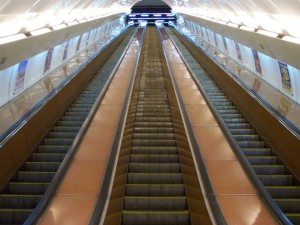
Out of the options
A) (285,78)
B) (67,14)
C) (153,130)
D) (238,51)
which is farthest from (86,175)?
(238,51)

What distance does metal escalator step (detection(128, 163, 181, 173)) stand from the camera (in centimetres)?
679

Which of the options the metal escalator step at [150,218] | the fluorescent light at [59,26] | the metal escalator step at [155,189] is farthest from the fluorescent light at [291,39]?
the fluorescent light at [59,26]

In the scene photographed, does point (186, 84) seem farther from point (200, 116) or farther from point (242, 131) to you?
point (242, 131)

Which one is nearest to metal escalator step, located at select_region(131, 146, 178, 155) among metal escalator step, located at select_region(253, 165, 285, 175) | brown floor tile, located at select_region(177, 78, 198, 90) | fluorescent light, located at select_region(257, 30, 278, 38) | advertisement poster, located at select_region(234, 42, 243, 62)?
metal escalator step, located at select_region(253, 165, 285, 175)

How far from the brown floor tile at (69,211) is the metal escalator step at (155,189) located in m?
0.64

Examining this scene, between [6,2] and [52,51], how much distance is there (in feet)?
28.7

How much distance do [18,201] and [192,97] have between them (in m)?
6.97

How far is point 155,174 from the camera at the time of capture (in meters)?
6.48

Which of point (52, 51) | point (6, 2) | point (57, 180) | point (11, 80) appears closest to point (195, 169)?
point (57, 180)

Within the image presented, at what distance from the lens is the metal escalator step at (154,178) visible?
6418 millimetres

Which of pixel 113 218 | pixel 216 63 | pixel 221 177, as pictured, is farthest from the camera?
pixel 216 63

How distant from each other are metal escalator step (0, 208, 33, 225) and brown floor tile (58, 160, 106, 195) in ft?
2.29

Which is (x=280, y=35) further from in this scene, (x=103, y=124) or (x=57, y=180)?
(x=57, y=180)

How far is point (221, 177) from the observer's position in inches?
259
